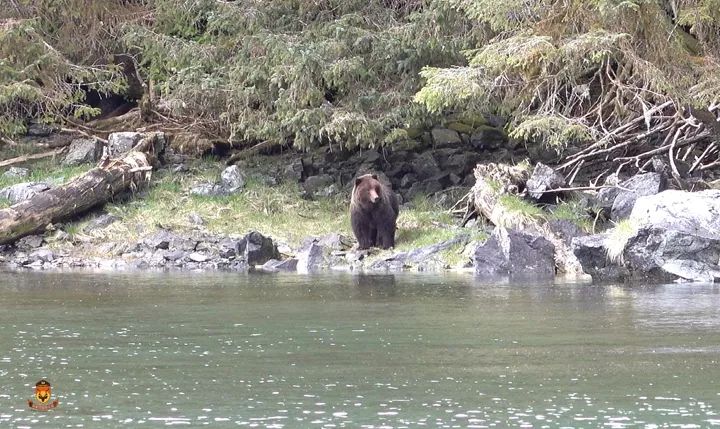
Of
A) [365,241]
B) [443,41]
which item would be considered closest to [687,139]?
[443,41]

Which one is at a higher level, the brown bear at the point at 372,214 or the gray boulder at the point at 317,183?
the gray boulder at the point at 317,183

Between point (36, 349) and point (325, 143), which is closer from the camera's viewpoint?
point (36, 349)

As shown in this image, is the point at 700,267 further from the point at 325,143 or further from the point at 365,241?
the point at 325,143

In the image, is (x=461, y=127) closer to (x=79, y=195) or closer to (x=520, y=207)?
(x=520, y=207)

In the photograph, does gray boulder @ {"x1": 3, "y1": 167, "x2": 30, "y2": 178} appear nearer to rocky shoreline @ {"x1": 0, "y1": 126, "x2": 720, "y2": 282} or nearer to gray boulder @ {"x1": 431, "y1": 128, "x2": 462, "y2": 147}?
rocky shoreline @ {"x1": 0, "y1": 126, "x2": 720, "y2": 282}

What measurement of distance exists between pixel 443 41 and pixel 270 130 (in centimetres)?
356

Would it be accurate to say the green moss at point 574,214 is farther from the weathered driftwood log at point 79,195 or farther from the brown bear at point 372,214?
the weathered driftwood log at point 79,195

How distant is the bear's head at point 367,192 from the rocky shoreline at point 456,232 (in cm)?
80

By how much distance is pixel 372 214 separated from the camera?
67.1 feet

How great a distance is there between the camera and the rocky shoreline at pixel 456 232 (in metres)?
16.7

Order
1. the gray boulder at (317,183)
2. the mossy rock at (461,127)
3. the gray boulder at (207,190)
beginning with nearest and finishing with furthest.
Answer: the gray boulder at (207,190) < the gray boulder at (317,183) < the mossy rock at (461,127)

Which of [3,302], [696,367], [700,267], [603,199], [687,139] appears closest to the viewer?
[696,367]

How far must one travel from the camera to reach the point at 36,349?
1020cm

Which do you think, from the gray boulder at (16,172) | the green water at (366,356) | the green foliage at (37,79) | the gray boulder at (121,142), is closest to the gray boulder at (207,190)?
the gray boulder at (121,142)
